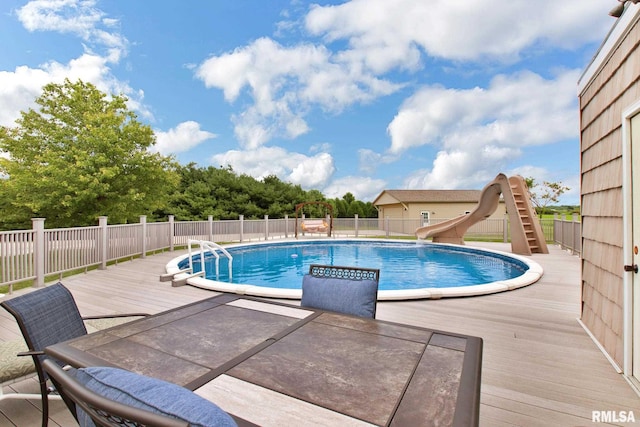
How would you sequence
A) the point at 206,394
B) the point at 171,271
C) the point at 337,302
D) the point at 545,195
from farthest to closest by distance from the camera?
the point at 545,195
the point at 171,271
the point at 337,302
the point at 206,394

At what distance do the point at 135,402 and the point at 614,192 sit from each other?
11.7 ft

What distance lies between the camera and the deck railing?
204 inches

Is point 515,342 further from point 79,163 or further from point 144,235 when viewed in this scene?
point 79,163

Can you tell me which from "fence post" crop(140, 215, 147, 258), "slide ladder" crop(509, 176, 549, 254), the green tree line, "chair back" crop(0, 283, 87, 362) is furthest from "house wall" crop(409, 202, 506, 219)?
"chair back" crop(0, 283, 87, 362)

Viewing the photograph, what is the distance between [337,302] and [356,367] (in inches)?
35.2

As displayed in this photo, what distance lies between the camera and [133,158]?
1231 centimetres

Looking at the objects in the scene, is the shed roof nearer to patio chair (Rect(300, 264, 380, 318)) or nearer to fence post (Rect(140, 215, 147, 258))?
fence post (Rect(140, 215, 147, 258))

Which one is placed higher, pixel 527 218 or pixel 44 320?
pixel 527 218

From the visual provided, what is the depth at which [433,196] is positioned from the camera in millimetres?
23516

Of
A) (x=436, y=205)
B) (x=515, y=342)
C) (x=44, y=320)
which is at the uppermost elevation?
(x=436, y=205)

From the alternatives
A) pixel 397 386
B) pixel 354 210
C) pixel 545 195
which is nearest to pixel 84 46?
pixel 397 386

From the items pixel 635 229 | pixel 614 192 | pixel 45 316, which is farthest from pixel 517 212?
pixel 45 316

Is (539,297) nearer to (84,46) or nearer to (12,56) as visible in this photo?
(84,46)

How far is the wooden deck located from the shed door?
11.2 inches
